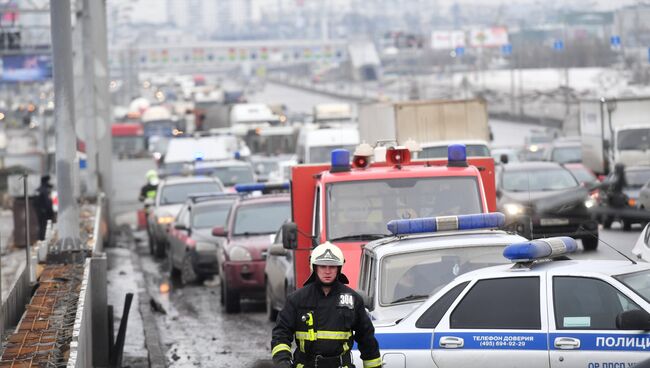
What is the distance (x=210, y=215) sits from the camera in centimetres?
2672

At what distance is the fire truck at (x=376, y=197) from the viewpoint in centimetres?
1432

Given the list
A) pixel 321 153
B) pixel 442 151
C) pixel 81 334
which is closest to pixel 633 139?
pixel 321 153

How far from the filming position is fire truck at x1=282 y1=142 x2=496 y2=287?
1432 centimetres

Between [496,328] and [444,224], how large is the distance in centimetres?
248

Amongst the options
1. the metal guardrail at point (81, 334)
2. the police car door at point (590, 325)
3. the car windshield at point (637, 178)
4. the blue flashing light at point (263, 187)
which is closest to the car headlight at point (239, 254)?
the blue flashing light at point (263, 187)

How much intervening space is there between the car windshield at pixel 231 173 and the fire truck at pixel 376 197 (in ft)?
74.0

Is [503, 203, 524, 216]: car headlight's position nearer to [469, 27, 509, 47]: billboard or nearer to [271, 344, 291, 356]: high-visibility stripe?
[271, 344, 291, 356]: high-visibility stripe

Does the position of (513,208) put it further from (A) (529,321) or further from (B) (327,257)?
(B) (327,257)

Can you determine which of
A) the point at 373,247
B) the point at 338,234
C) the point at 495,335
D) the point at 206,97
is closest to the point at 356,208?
the point at 338,234

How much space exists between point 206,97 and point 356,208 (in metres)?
115

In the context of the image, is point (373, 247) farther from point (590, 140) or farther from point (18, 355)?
point (590, 140)

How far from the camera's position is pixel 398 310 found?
11.2 m

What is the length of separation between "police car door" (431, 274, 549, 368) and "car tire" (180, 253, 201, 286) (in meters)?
16.1

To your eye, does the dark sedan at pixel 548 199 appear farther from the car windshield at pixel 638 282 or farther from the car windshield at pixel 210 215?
the car windshield at pixel 638 282
